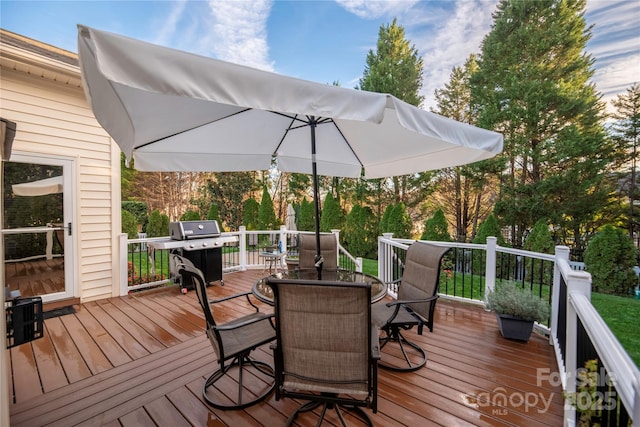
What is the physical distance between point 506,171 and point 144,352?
12.5 m

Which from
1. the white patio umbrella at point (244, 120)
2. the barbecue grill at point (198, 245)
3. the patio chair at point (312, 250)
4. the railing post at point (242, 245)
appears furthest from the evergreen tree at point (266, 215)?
the patio chair at point (312, 250)

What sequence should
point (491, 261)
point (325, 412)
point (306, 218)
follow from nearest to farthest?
point (325, 412), point (491, 261), point (306, 218)

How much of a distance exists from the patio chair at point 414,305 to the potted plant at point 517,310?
3.41 feet

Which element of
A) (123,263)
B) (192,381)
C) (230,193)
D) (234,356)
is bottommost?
(192,381)

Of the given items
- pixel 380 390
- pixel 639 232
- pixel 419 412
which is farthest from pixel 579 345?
pixel 639 232

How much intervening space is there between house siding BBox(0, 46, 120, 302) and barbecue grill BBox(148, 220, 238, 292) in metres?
0.78

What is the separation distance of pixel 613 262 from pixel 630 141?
571cm

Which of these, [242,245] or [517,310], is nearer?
[517,310]

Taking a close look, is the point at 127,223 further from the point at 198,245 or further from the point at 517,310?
the point at 517,310

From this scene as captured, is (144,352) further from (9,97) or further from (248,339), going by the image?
(9,97)

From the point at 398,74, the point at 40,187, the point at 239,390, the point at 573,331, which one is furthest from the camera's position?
the point at 398,74

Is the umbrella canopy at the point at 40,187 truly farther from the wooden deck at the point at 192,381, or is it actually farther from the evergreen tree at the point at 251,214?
the evergreen tree at the point at 251,214

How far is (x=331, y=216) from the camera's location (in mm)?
11477

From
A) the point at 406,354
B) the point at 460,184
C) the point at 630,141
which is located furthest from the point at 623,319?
the point at 460,184
